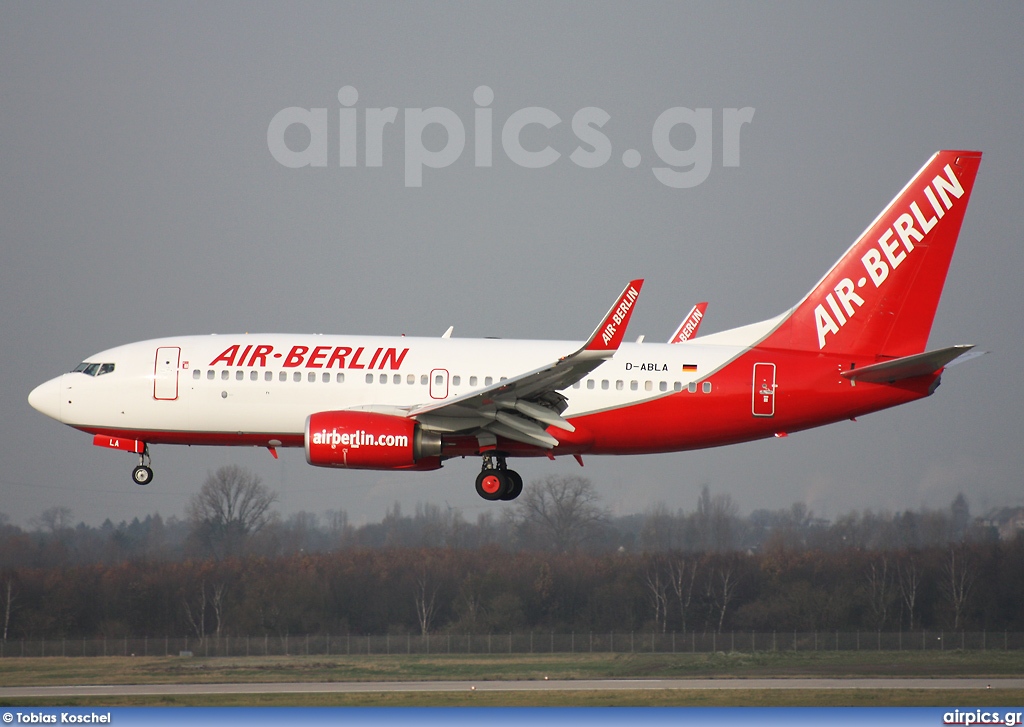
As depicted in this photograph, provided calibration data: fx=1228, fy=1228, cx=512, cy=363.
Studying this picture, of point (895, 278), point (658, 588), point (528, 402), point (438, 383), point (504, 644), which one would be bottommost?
point (504, 644)

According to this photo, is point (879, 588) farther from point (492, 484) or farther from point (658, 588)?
point (492, 484)

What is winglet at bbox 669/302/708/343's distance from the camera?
1407 inches

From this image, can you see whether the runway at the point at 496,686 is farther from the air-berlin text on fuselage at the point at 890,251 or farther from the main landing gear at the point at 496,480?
the air-berlin text on fuselage at the point at 890,251

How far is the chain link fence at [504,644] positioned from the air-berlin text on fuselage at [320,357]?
1478 centimetres

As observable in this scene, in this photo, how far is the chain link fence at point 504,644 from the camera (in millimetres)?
41969

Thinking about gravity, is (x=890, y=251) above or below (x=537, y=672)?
above

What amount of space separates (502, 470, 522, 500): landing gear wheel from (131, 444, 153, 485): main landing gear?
9.23 metres

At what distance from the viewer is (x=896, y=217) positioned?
31547 millimetres

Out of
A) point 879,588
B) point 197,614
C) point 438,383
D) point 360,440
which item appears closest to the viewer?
point 360,440

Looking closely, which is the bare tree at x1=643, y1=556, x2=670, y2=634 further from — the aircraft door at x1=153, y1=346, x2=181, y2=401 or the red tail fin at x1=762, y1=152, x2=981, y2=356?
the aircraft door at x1=153, y1=346, x2=181, y2=401

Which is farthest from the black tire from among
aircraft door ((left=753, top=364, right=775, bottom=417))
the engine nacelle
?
aircraft door ((left=753, top=364, right=775, bottom=417))

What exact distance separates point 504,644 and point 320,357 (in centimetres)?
1735

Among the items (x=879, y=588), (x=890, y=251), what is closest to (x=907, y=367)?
(x=890, y=251)

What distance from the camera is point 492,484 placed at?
29812 millimetres
